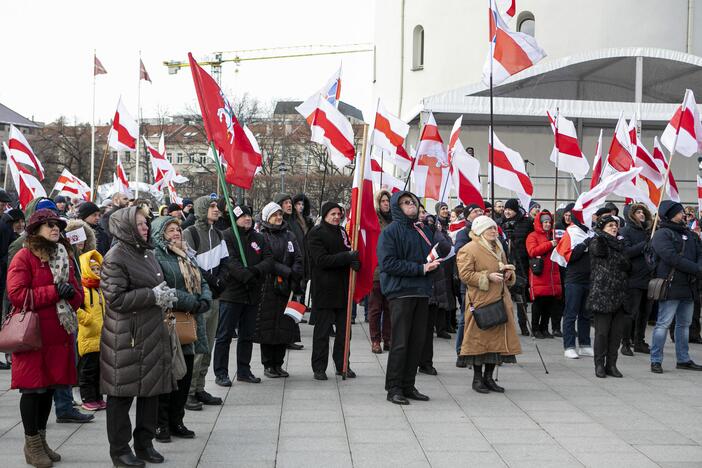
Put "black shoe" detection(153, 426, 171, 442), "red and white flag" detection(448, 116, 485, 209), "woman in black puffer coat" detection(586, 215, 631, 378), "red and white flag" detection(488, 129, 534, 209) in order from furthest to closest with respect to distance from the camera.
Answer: "red and white flag" detection(488, 129, 534, 209)
"red and white flag" detection(448, 116, 485, 209)
"woman in black puffer coat" detection(586, 215, 631, 378)
"black shoe" detection(153, 426, 171, 442)

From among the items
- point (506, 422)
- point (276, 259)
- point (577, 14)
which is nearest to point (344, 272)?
point (276, 259)

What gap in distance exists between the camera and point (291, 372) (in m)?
10.9

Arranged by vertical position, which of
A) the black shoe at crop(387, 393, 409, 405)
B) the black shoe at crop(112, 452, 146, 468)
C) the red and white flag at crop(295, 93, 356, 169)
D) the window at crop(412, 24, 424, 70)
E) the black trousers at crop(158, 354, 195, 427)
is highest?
the window at crop(412, 24, 424, 70)

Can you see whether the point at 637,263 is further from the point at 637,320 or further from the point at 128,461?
the point at 128,461

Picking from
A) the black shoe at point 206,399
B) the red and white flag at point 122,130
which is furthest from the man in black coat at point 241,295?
the red and white flag at point 122,130

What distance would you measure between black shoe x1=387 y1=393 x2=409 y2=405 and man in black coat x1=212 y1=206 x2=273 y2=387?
1.71 metres

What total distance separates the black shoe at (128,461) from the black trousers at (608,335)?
20.5ft

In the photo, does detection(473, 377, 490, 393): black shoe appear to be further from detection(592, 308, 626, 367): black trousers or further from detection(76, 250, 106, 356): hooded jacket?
detection(76, 250, 106, 356): hooded jacket

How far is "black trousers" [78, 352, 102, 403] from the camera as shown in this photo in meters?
8.56

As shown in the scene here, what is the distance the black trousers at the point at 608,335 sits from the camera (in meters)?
10.9

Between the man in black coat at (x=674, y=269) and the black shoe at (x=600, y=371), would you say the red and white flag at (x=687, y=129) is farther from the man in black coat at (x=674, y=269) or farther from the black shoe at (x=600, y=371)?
the black shoe at (x=600, y=371)

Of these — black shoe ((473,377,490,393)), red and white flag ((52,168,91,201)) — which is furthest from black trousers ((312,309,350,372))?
red and white flag ((52,168,91,201))

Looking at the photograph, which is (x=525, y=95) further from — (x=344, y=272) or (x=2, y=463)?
(x=2, y=463)

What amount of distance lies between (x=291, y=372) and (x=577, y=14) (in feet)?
92.2
